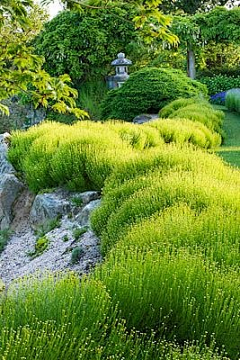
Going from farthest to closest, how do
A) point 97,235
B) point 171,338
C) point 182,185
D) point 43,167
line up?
point 43,167
point 97,235
point 182,185
point 171,338

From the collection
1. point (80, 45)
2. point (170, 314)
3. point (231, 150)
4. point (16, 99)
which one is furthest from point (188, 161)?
point (16, 99)

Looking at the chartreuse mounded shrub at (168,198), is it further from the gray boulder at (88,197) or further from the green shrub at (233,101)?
the green shrub at (233,101)

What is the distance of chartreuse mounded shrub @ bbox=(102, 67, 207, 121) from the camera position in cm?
1248

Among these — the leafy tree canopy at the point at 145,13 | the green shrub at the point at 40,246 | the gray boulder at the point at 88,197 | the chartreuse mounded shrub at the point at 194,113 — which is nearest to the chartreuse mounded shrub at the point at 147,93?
the chartreuse mounded shrub at the point at 194,113

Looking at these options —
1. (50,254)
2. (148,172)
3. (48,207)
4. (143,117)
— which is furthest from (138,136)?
(143,117)

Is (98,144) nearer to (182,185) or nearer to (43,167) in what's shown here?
(43,167)

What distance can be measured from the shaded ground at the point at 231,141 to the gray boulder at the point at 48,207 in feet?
7.74

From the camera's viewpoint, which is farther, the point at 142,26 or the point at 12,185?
the point at 12,185

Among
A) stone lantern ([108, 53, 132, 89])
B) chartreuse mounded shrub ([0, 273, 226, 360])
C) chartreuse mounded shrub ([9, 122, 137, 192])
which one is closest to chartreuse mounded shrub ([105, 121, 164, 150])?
chartreuse mounded shrub ([9, 122, 137, 192])

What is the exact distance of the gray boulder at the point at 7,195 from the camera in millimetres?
6781

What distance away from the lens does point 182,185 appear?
390 centimetres

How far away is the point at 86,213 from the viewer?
5.36m

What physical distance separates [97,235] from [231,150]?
4.48 meters

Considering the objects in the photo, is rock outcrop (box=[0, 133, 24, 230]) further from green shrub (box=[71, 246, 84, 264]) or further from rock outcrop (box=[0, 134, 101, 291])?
green shrub (box=[71, 246, 84, 264])
